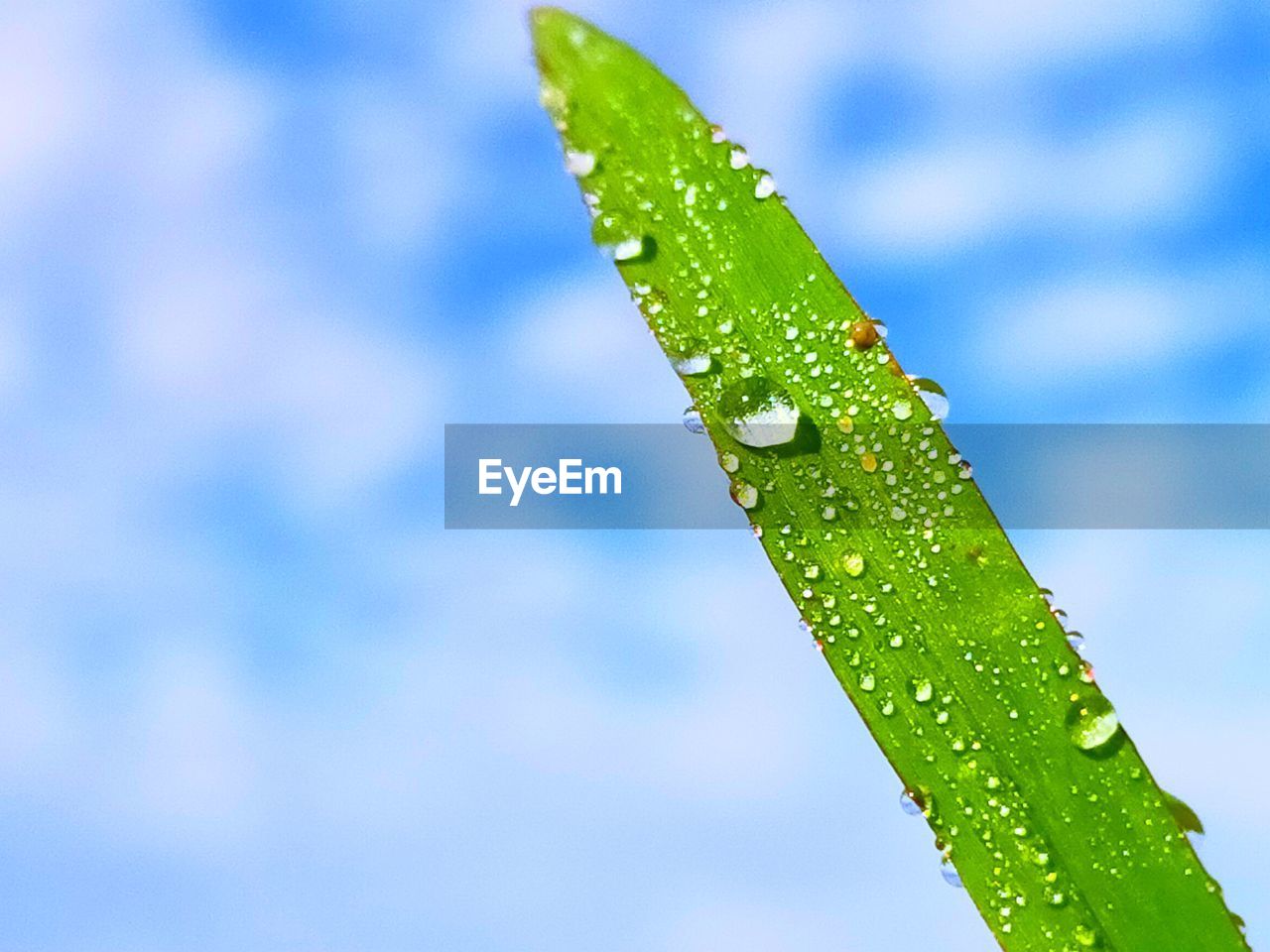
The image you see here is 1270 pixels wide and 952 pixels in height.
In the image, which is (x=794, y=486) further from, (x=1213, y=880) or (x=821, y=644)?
(x=1213, y=880)

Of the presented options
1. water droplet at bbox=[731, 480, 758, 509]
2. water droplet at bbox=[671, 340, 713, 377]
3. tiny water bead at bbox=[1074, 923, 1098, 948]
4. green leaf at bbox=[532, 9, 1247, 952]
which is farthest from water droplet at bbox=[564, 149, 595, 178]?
tiny water bead at bbox=[1074, 923, 1098, 948]

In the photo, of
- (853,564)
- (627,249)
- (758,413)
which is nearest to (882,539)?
(853,564)

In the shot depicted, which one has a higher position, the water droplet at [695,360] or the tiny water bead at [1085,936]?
the water droplet at [695,360]

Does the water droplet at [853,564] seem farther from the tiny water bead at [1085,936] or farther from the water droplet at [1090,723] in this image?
the tiny water bead at [1085,936]

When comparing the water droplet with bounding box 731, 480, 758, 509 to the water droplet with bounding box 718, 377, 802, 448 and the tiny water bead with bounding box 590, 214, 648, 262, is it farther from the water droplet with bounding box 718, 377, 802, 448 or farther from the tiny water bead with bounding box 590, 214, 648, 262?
the tiny water bead with bounding box 590, 214, 648, 262

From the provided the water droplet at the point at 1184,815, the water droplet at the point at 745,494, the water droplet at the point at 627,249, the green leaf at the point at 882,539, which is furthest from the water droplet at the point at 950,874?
the water droplet at the point at 627,249
